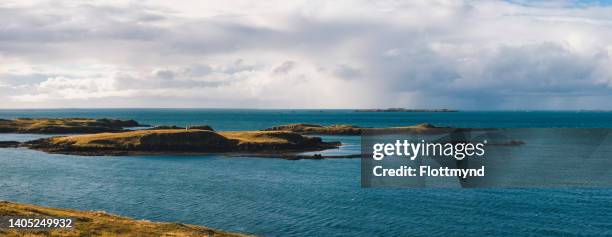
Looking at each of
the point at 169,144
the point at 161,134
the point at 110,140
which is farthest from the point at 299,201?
the point at 110,140

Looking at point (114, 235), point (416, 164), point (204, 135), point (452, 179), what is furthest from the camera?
point (204, 135)

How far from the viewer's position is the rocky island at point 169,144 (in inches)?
5673

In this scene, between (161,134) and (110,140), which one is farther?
(110,140)

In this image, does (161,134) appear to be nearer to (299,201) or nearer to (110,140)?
(110,140)

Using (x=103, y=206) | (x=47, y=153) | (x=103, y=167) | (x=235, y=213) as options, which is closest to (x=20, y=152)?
(x=47, y=153)

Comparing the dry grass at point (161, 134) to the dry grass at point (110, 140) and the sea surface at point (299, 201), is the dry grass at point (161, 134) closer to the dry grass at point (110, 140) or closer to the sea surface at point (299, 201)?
the dry grass at point (110, 140)

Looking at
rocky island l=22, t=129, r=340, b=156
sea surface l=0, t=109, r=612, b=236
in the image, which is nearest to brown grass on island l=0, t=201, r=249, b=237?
sea surface l=0, t=109, r=612, b=236

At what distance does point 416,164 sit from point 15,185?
8885 centimetres

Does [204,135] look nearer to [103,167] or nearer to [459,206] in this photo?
[103,167]

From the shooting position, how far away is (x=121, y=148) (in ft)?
476

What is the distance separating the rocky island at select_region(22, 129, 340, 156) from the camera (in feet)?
473

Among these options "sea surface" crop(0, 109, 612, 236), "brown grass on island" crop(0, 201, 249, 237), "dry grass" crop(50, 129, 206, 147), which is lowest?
"sea surface" crop(0, 109, 612, 236)

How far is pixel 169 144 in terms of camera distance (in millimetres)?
147000

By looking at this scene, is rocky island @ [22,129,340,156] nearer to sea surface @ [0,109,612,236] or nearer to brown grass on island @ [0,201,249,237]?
sea surface @ [0,109,612,236]
